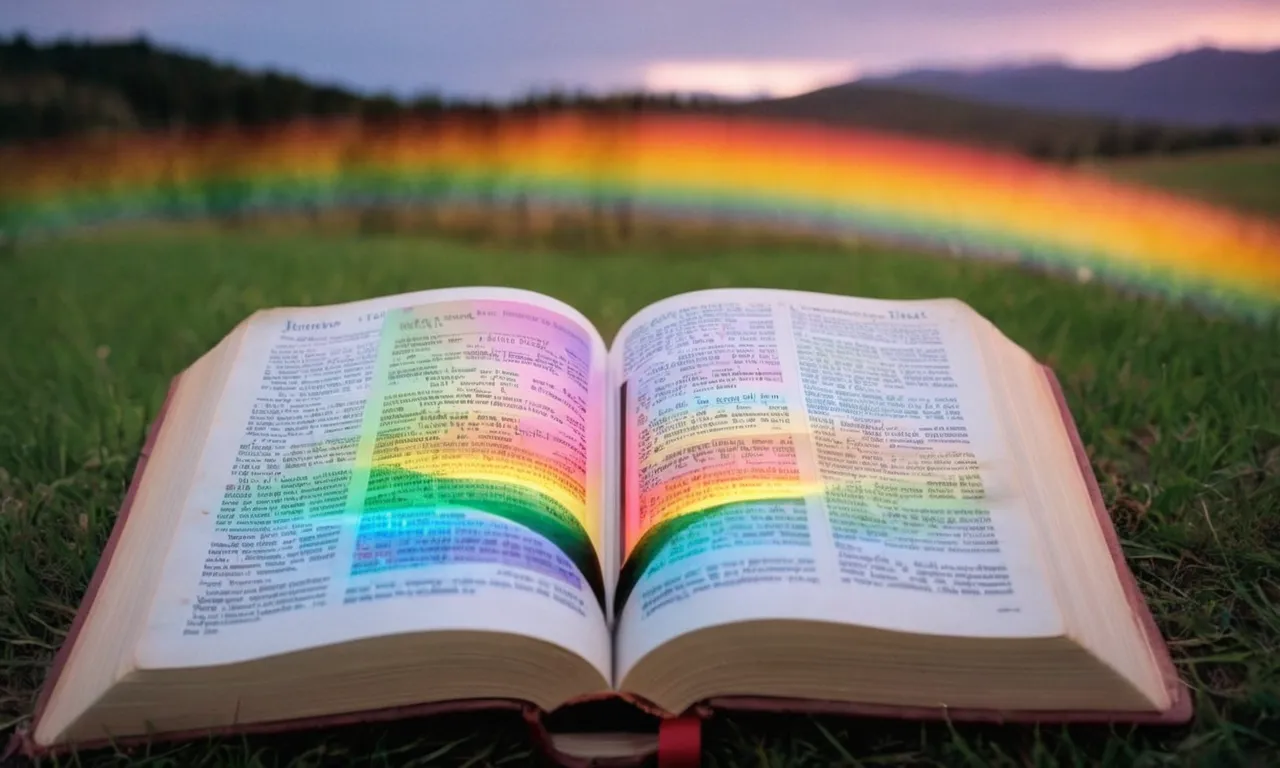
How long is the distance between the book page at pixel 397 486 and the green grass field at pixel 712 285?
10cm

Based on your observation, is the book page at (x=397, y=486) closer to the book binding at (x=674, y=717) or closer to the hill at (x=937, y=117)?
the book binding at (x=674, y=717)

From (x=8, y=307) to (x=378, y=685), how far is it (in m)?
1.24

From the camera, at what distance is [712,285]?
5.38 feet

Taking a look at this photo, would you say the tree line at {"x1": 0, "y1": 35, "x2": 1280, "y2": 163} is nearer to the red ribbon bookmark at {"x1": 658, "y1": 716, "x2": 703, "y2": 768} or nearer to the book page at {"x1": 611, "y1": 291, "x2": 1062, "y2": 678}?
the book page at {"x1": 611, "y1": 291, "x2": 1062, "y2": 678}

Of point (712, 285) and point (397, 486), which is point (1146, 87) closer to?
point (712, 285)

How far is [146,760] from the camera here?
705mm

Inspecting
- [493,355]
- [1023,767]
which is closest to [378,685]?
[493,355]

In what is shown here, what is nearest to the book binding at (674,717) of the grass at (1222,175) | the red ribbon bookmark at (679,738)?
the red ribbon bookmark at (679,738)

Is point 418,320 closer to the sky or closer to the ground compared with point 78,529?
closer to the sky

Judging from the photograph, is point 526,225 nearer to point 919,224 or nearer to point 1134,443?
point 919,224

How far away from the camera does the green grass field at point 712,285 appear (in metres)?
0.74

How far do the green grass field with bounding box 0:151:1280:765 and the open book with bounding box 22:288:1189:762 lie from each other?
0.04m

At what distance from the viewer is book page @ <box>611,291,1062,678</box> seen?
0.71m

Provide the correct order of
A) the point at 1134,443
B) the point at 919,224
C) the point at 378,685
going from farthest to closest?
the point at 919,224, the point at 1134,443, the point at 378,685
